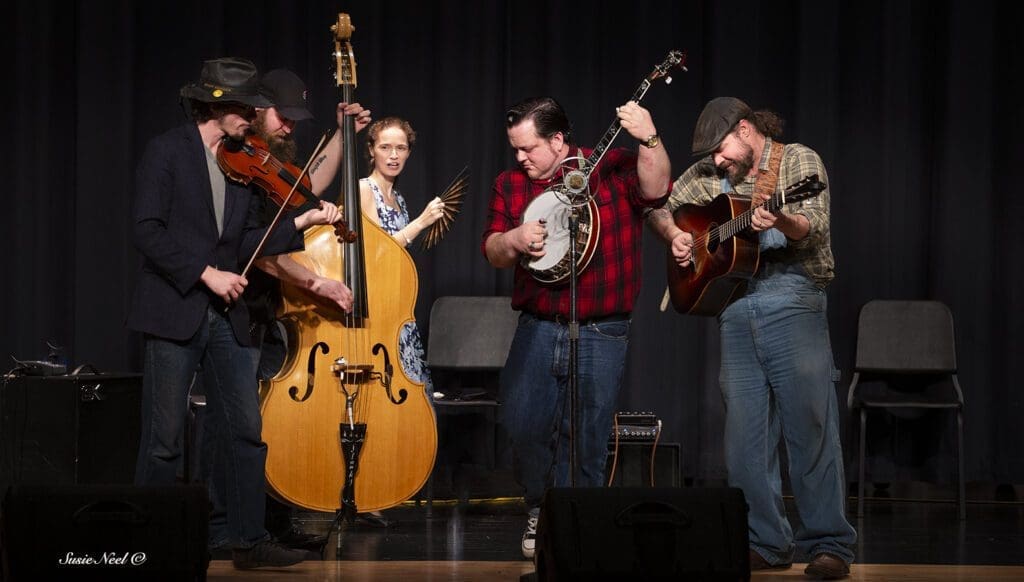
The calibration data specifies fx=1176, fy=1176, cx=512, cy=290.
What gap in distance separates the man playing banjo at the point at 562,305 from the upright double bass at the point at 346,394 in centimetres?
50

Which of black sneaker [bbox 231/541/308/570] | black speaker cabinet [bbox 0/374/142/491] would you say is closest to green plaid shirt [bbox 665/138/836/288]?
black sneaker [bbox 231/541/308/570]

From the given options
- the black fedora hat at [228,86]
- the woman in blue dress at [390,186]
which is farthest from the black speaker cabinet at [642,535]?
the woman in blue dress at [390,186]

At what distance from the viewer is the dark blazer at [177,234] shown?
374 cm

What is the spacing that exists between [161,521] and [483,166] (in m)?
3.74

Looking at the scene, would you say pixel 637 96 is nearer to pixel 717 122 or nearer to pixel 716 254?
pixel 717 122

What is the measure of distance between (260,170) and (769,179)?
171cm

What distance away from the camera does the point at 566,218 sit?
13.0 ft

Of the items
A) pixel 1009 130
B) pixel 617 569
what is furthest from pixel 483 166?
pixel 617 569

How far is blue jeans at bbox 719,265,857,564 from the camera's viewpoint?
398cm

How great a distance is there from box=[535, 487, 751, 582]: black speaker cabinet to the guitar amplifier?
2.68 meters

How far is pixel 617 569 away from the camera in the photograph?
2.98 meters

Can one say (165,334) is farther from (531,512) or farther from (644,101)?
(644,101)

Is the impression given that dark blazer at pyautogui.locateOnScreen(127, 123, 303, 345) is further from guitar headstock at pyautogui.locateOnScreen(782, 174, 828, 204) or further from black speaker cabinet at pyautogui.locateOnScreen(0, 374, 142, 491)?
guitar headstock at pyautogui.locateOnScreen(782, 174, 828, 204)

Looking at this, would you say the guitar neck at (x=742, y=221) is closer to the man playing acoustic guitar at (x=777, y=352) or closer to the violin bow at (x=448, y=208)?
the man playing acoustic guitar at (x=777, y=352)
